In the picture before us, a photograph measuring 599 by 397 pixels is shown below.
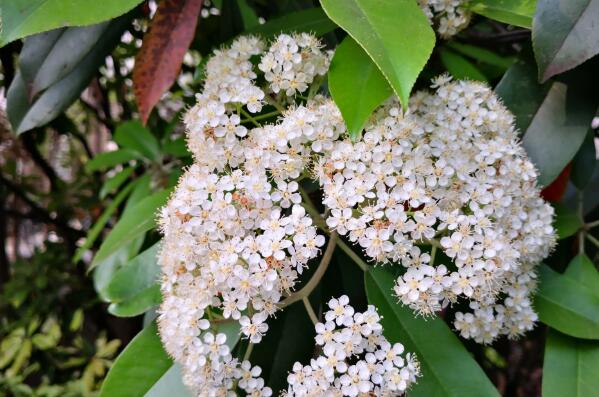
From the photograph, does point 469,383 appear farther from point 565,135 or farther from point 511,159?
point 565,135

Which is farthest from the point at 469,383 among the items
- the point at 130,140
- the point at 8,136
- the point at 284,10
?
the point at 8,136

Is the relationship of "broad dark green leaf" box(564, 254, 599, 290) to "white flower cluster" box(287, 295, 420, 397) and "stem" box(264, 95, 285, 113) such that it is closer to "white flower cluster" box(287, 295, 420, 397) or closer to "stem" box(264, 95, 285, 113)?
"white flower cluster" box(287, 295, 420, 397)

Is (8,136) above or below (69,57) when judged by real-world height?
below

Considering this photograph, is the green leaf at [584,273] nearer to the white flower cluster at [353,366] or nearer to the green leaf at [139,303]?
the white flower cluster at [353,366]

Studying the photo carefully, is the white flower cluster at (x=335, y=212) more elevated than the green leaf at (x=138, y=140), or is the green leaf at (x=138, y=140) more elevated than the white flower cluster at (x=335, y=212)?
the white flower cluster at (x=335, y=212)

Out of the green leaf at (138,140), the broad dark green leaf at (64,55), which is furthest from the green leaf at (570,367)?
the green leaf at (138,140)
